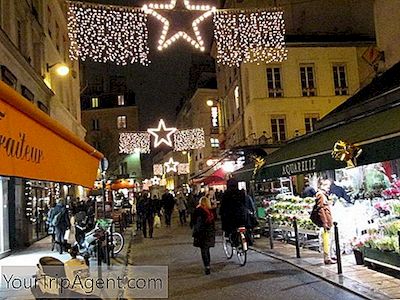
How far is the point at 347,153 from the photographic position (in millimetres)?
9836

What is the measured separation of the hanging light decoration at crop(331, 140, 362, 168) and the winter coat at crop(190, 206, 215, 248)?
339 cm

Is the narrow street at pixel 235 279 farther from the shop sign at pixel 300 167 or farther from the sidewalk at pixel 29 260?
the shop sign at pixel 300 167

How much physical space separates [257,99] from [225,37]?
17491 millimetres

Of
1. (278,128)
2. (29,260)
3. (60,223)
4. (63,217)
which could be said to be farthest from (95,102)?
(29,260)

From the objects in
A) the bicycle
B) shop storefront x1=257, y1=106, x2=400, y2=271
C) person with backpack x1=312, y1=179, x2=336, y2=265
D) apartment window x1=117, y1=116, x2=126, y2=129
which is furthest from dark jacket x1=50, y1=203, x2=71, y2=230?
apartment window x1=117, y1=116, x2=126, y2=129

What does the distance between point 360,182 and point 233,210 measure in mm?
5161

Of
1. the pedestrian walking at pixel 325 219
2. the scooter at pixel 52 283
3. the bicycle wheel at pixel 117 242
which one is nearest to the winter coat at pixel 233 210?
the pedestrian walking at pixel 325 219

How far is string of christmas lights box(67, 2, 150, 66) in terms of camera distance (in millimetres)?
12156

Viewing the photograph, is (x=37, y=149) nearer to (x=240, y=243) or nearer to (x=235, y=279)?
(x=235, y=279)

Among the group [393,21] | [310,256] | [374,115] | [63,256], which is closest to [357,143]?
[374,115]

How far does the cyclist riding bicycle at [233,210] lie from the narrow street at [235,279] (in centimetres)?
98

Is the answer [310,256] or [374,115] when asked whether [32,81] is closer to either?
[310,256]

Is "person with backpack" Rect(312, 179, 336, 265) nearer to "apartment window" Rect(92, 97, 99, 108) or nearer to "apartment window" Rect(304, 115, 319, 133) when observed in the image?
→ "apartment window" Rect(304, 115, 319, 133)

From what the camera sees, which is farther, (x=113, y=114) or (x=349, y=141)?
(x=113, y=114)
